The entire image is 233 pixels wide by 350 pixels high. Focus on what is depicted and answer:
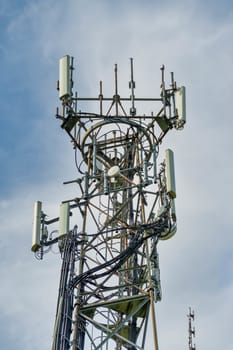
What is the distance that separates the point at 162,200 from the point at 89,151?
2718 mm

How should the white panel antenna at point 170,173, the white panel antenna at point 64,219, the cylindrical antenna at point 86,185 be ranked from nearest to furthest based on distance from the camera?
the white panel antenna at point 64,219
the white panel antenna at point 170,173
the cylindrical antenna at point 86,185

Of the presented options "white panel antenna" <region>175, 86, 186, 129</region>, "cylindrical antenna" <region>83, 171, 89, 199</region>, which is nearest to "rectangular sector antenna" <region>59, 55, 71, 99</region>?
"cylindrical antenna" <region>83, 171, 89, 199</region>

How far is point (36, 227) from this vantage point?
22.2m

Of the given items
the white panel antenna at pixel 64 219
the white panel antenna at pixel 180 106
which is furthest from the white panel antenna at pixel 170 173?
the white panel antenna at pixel 64 219

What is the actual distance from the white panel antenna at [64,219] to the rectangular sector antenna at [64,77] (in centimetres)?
306

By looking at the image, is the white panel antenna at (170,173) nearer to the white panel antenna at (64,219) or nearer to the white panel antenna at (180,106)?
the white panel antenna at (180,106)

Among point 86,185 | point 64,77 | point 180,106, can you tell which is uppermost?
point 64,77

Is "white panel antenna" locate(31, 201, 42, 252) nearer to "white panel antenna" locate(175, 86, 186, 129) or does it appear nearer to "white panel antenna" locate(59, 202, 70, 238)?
Answer: "white panel antenna" locate(59, 202, 70, 238)

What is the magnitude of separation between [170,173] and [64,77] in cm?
404

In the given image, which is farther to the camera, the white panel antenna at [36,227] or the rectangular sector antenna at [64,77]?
the rectangular sector antenna at [64,77]

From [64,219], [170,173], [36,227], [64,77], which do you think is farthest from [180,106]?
[36,227]

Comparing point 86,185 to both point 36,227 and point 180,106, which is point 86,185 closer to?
point 36,227

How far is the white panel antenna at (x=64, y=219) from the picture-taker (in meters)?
21.5

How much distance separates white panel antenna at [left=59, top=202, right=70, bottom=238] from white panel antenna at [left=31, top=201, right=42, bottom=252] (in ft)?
2.39
